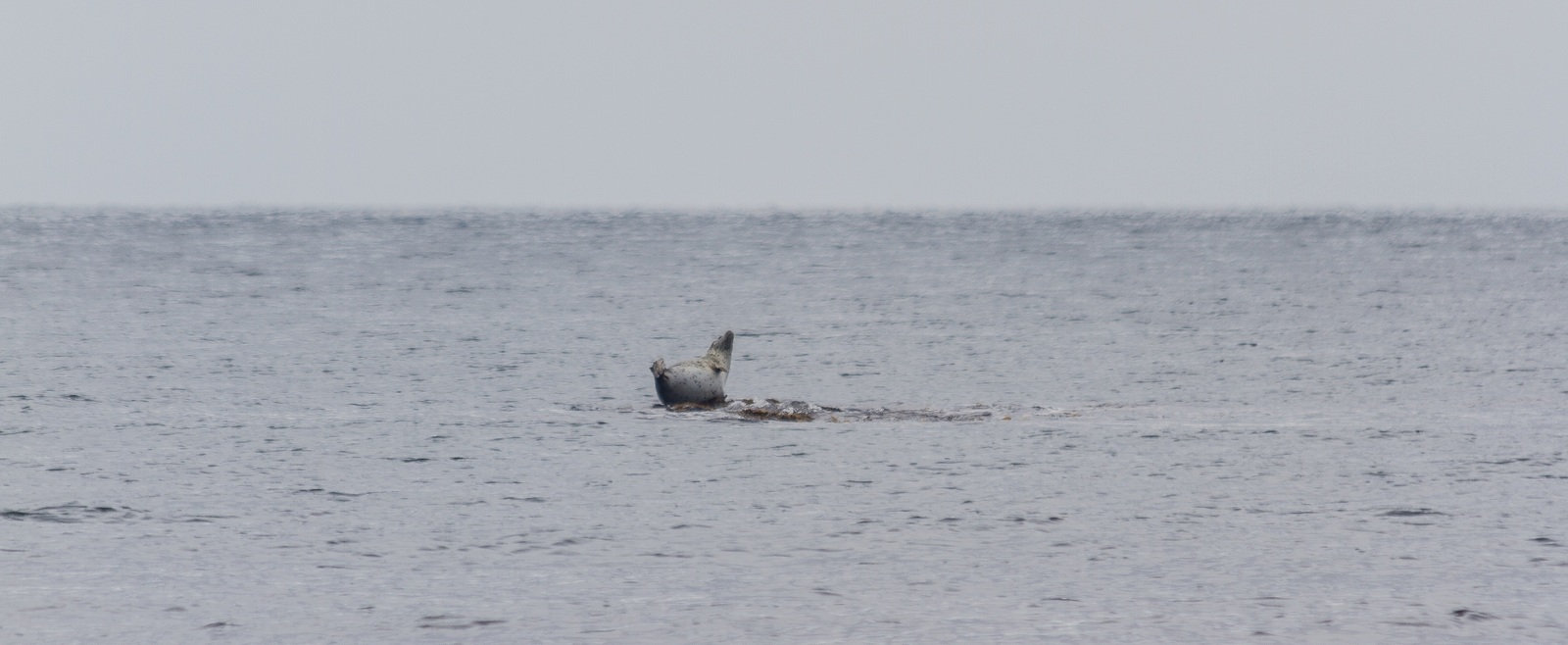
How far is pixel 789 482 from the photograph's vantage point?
803 inches

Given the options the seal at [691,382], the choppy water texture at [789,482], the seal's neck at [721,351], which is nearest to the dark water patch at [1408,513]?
the choppy water texture at [789,482]

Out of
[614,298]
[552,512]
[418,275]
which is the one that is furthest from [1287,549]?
[418,275]

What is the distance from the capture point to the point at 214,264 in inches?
3794

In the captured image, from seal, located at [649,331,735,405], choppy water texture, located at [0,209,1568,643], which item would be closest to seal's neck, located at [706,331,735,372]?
seal, located at [649,331,735,405]

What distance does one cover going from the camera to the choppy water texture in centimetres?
1371

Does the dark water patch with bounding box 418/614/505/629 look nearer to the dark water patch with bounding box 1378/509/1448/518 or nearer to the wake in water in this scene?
the dark water patch with bounding box 1378/509/1448/518

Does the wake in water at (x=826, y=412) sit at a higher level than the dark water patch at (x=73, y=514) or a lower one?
lower

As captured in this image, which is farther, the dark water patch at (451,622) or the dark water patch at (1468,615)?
the dark water patch at (1468,615)

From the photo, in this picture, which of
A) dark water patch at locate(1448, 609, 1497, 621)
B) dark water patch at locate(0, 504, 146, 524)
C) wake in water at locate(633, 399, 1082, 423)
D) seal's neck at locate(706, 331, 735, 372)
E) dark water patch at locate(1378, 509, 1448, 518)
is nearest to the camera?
dark water patch at locate(1448, 609, 1497, 621)

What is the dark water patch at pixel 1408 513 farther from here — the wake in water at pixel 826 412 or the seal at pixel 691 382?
the seal at pixel 691 382

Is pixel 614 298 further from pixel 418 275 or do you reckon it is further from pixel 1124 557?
pixel 1124 557

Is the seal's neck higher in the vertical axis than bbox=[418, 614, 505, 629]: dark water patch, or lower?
higher

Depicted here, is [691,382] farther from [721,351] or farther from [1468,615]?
[1468,615]

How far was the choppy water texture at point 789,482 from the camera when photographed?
45.0 feet
